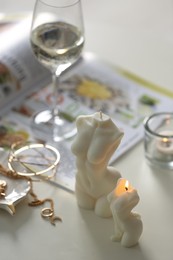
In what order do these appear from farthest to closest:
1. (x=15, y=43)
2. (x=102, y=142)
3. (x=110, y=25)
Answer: (x=110, y=25)
(x=15, y=43)
(x=102, y=142)

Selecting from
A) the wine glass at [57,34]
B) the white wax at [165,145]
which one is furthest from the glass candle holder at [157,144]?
the wine glass at [57,34]

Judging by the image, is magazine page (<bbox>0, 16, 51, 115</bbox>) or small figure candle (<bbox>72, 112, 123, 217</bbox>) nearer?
small figure candle (<bbox>72, 112, 123, 217</bbox>)

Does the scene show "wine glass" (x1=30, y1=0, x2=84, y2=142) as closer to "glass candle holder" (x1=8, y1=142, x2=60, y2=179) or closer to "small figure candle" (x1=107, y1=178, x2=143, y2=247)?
"glass candle holder" (x1=8, y1=142, x2=60, y2=179)

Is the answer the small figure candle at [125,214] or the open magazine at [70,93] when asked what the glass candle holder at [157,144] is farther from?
the small figure candle at [125,214]

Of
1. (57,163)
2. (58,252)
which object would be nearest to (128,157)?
(57,163)

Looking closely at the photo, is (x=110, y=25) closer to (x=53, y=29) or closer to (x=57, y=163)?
(x=53, y=29)

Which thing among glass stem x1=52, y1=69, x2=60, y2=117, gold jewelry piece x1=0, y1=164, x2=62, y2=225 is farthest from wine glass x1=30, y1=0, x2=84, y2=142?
gold jewelry piece x1=0, y1=164, x2=62, y2=225

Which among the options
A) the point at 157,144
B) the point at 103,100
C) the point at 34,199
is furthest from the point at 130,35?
the point at 34,199
